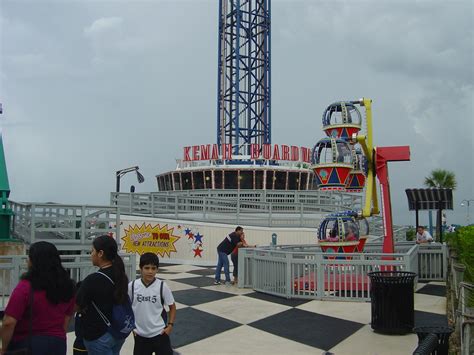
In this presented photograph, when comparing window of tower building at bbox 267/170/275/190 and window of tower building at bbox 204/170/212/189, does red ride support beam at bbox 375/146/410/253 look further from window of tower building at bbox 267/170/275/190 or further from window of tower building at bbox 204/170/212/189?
A: window of tower building at bbox 204/170/212/189

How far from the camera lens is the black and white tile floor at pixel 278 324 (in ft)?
24.9

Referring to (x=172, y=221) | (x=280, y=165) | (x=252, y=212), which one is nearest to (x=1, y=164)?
(x=172, y=221)

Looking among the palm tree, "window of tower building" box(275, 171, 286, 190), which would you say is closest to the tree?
the palm tree

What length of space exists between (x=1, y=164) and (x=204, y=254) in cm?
934

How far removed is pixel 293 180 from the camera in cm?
3903

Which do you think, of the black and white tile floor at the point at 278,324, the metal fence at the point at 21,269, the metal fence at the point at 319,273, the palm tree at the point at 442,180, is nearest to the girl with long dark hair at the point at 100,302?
the black and white tile floor at the point at 278,324

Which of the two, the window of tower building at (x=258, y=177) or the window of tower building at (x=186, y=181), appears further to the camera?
the window of tower building at (x=186, y=181)

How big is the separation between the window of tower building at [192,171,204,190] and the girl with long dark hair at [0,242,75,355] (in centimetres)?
3419

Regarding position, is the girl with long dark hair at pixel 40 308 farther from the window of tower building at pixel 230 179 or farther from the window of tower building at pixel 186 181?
the window of tower building at pixel 186 181

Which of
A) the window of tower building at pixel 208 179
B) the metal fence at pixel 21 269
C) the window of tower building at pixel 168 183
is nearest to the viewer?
the metal fence at pixel 21 269

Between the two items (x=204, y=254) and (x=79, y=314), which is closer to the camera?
(x=79, y=314)

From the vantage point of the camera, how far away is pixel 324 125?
16047 millimetres

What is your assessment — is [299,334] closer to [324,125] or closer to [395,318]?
[395,318]

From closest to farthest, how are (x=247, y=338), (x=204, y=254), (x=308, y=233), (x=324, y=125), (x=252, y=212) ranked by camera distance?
(x=247, y=338)
(x=324, y=125)
(x=204, y=254)
(x=308, y=233)
(x=252, y=212)
